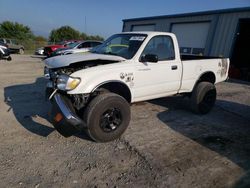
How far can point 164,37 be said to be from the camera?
5.42m

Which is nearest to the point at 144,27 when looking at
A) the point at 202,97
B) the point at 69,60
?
the point at 202,97

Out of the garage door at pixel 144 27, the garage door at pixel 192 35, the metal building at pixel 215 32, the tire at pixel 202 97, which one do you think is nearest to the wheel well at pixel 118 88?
the tire at pixel 202 97

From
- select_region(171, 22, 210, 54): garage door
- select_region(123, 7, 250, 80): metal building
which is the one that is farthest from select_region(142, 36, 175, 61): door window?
select_region(171, 22, 210, 54): garage door

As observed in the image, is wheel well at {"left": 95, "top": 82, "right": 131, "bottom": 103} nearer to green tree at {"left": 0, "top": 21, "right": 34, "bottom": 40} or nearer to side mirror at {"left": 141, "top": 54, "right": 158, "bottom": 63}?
side mirror at {"left": 141, "top": 54, "right": 158, "bottom": 63}

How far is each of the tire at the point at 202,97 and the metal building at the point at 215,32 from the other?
870 centimetres

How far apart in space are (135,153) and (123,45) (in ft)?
7.80

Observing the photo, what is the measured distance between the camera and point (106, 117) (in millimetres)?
4223

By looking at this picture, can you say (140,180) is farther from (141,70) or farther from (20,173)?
(141,70)

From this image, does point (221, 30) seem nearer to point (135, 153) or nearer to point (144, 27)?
point (144, 27)

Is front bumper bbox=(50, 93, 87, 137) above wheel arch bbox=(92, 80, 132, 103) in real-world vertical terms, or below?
below

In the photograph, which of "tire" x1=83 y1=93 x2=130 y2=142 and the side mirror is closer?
"tire" x1=83 y1=93 x2=130 y2=142

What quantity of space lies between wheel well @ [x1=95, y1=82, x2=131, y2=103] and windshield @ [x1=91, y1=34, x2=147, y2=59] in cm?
65

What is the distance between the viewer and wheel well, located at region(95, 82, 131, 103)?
442cm

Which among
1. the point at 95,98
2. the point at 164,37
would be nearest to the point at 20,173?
the point at 95,98
